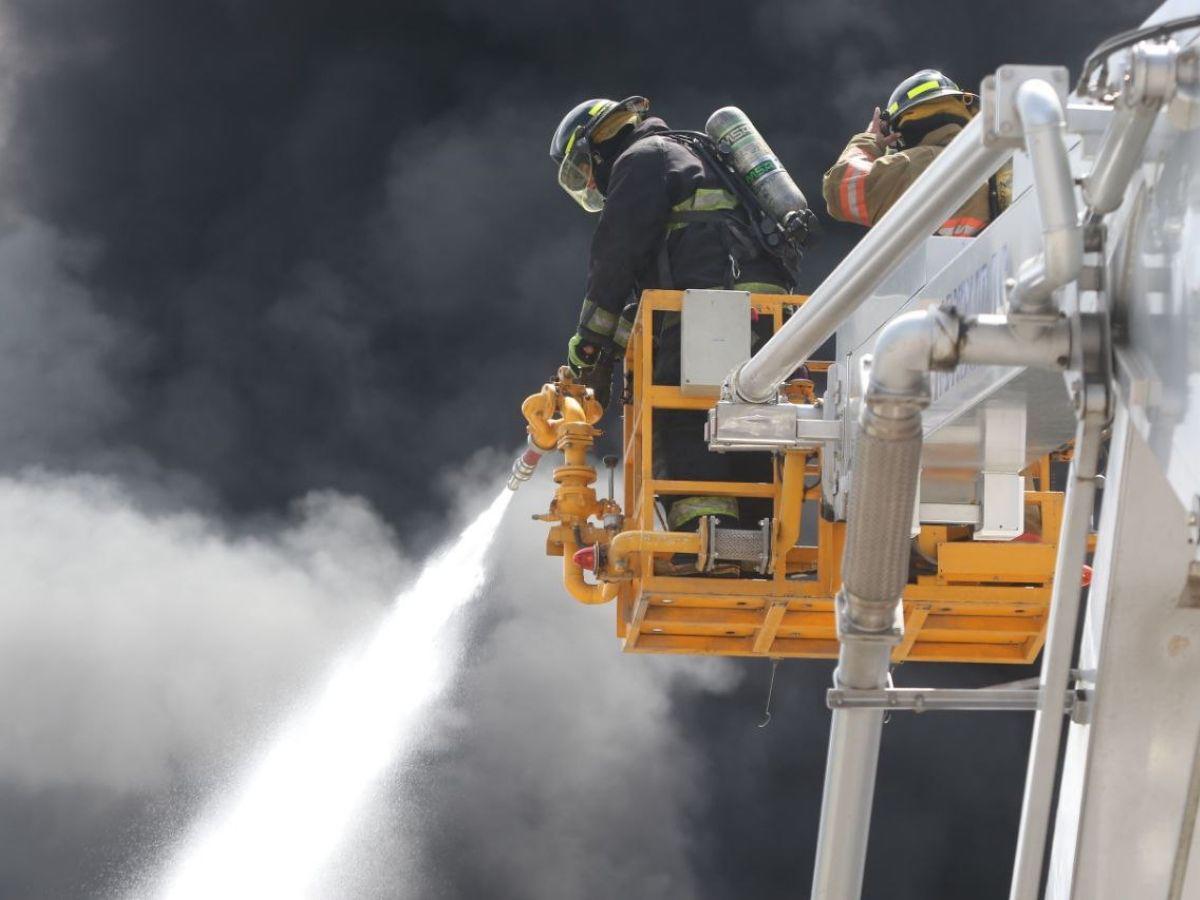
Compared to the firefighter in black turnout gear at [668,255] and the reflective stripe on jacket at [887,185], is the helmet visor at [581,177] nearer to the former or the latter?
the firefighter in black turnout gear at [668,255]

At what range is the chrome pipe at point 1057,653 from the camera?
3627 mm

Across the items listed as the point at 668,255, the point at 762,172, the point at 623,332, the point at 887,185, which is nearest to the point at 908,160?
the point at 887,185

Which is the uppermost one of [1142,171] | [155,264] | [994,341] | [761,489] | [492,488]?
[155,264]

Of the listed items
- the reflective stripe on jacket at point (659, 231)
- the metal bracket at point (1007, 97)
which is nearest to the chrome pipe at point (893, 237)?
the metal bracket at point (1007, 97)

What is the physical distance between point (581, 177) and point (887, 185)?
174 centimetres

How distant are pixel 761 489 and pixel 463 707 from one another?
778 centimetres

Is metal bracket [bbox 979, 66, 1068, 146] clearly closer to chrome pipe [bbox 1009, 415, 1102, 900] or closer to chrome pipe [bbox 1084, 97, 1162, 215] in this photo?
chrome pipe [bbox 1084, 97, 1162, 215]

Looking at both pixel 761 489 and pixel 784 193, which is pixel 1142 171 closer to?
pixel 761 489

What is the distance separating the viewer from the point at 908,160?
7.08 m

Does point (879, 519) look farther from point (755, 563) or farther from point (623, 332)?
point (623, 332)

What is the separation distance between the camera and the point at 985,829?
14109 mm

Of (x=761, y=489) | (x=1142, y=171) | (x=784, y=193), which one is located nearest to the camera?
(x=1142, y=171)

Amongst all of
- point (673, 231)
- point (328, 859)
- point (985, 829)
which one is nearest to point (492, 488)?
point (328, 859)

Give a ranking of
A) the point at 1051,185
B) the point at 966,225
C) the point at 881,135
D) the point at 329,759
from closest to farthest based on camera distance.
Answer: the point at 1051,185, the point at 966,225, the point at 881,135, the point at 329,759
